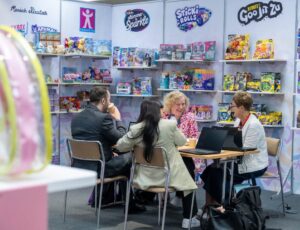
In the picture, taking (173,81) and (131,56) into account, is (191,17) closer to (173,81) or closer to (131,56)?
(173,81)

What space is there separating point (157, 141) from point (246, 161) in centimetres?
111

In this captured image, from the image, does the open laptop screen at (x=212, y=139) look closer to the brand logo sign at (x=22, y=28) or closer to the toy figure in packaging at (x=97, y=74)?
the brand logo sign at (x=22, y=28)

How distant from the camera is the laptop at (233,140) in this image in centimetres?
479

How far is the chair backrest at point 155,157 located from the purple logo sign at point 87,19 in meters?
4.07

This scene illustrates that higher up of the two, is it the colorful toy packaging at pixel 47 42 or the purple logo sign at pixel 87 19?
the purple logo sign at pixel 87 19

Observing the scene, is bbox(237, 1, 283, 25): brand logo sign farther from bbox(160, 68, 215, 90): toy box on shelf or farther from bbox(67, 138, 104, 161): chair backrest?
bbox(67, 138, 104, 161): chair backrest

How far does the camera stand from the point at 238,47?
22.2ft

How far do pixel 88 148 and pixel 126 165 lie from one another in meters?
0.43

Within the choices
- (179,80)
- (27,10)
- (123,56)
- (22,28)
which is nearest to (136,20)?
(123,56)

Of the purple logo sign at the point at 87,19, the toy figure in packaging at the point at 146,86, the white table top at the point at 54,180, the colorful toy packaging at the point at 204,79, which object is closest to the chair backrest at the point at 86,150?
the colorful toy packaging at the point at 204,79

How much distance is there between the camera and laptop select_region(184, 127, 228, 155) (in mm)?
4578

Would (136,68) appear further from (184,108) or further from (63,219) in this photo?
(63,219)

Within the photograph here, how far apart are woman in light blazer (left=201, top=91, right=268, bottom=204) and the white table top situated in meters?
3.79

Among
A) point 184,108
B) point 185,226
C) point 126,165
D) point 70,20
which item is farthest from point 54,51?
point 185,226
